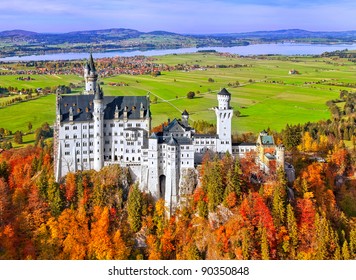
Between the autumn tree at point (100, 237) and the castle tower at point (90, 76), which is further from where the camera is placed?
the castle tower at point (90, 76)

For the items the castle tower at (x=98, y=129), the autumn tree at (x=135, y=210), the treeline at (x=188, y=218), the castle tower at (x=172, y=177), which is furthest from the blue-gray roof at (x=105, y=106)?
the autumn tree at (x=135, y=210)

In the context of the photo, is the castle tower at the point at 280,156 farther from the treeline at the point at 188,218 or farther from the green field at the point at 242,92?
the green field at the point at 242,92

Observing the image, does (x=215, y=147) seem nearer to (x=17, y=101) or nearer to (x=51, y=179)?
(x=51, y=179)

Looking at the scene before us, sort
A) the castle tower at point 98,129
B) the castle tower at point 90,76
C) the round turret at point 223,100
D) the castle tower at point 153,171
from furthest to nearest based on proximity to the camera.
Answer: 1. the castle tower at point 90,76
2. the round turret at point 223,100
3. the castle tower at point 98,129
4. the castle tower at point 153,171

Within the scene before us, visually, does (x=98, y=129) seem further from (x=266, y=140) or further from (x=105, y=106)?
(x=266, y=140)

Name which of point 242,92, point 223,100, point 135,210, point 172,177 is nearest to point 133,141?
point 172,177

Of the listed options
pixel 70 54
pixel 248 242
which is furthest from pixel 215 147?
pixel 70 54
